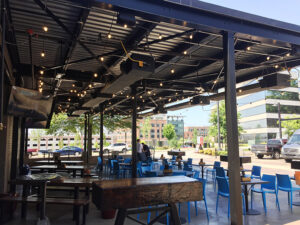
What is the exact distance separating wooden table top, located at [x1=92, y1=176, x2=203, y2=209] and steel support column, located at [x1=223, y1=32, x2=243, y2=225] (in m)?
1.50

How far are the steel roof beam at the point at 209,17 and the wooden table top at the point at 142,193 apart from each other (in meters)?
2.52

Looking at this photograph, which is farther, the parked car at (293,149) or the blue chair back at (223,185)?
the parked car at (293,149)

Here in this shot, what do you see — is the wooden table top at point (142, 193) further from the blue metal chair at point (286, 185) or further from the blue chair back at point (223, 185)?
the blue metal chair at point (286, 185)

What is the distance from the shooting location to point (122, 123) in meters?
20.5

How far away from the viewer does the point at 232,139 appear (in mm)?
4070

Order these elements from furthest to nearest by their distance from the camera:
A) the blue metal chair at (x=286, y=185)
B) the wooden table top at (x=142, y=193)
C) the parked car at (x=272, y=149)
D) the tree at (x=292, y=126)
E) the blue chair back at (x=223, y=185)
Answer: the tree at (x=292, y=126)
the parked car at (x=272, y=149)
the blue metal chair at (x=286, y=185)
the blue chair back at (x=223, y=185)
the wooden table top at (x=142, y=193)

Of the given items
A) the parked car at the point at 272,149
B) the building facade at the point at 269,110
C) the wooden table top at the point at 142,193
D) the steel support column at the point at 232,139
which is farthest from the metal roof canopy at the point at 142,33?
the building facade at the point at 269,110

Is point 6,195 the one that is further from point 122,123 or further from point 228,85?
point 122,123

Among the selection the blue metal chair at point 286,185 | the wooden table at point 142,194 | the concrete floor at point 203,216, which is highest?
the wooden table at point 142,194

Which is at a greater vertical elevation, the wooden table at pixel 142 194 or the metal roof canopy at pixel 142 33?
the metal roof canopy at pixel 142 33

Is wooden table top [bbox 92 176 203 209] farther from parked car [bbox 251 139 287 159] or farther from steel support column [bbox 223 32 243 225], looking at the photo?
parked car [bbox 251 139 287 159]

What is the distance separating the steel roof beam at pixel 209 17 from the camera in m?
3.73

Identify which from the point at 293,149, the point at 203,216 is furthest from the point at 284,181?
the point at 293,149

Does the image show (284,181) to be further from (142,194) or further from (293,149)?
(293,149)
